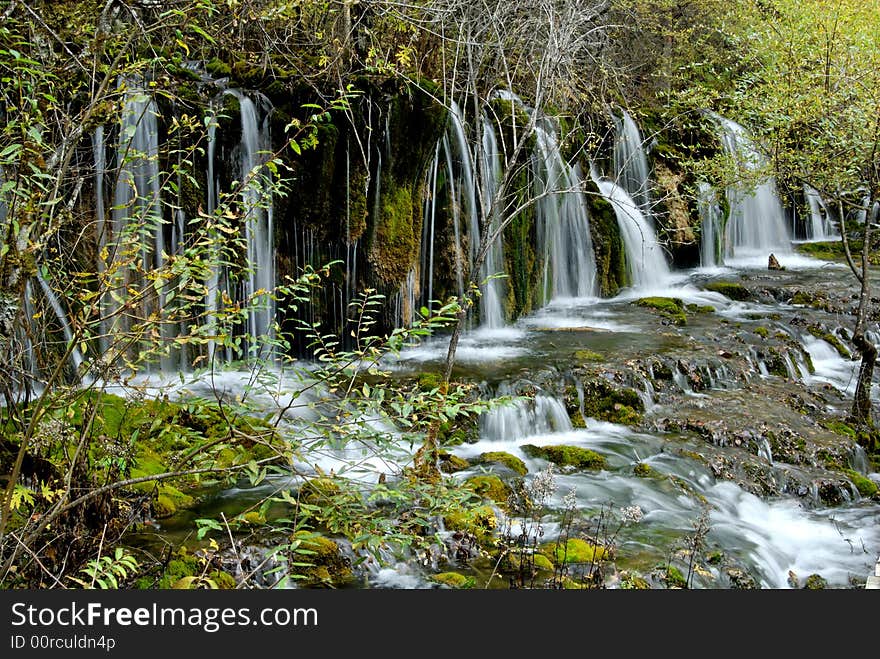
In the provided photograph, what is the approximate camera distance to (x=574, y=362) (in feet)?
38.2

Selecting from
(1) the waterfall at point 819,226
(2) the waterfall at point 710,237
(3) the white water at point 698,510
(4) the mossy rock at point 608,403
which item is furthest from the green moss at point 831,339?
(1) the waterfall at point 819,226

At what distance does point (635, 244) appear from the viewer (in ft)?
58.6

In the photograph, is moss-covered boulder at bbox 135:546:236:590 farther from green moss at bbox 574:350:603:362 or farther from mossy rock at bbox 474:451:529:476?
green moss at bbox 574:350:603:362

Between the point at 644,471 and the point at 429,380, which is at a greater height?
the point at 429,380

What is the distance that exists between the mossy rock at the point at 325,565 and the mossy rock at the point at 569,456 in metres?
3.53

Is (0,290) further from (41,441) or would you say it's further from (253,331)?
(253,331)

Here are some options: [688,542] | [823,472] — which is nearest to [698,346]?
[823,472]

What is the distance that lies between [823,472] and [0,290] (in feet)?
29.7

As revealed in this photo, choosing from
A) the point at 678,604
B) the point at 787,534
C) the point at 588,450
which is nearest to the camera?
the point at 678,604

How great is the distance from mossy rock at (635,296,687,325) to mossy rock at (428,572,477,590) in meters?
9.62

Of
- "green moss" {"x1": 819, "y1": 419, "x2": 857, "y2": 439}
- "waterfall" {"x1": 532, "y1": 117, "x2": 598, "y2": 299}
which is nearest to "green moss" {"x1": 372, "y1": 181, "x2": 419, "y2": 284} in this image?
"waterfall" {"x1": 532, "y1": 117, "x2": 598, "y2": 299}

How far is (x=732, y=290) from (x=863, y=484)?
335 inches

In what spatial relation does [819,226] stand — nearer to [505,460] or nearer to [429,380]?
[429,380]

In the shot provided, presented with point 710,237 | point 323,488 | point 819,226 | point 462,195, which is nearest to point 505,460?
point 323,488
